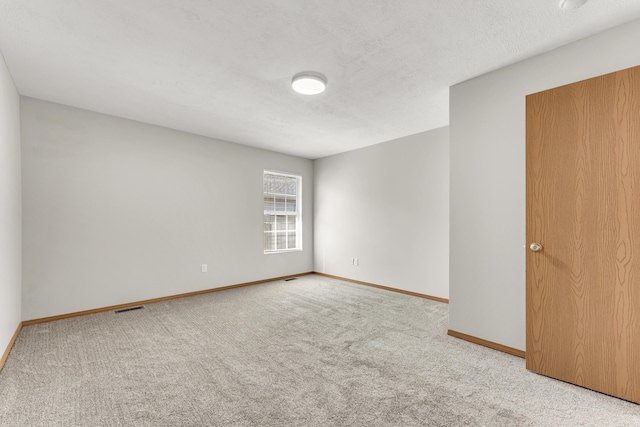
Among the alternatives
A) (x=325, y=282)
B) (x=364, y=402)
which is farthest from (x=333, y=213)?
(x=364, y=402)

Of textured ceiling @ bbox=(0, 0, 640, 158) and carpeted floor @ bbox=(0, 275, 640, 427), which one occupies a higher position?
textured ceiling @ bbox=(0, 0, 640, 158)

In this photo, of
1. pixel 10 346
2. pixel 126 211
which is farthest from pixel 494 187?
pixel 10 346

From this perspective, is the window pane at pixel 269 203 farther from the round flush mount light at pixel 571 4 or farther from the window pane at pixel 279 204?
the round flush mount light at pixel 571 4

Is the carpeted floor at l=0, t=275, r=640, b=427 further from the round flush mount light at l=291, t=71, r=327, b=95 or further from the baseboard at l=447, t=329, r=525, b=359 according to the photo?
the round flush mount light at l=291, t=71, r=327, b=95

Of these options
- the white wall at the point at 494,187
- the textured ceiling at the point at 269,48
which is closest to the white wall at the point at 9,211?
the textured ceiling at the point at 269,48

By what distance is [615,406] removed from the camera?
1.73 m

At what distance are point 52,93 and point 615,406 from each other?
5.43 metres

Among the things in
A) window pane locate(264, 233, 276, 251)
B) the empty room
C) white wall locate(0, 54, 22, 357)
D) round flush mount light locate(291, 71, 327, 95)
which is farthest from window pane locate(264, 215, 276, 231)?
white wall locate(0, 54, 22, 357)

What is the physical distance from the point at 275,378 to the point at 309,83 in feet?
8.25

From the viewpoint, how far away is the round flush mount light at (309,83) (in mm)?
2605

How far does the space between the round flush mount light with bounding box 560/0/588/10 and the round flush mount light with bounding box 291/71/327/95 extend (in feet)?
5.65

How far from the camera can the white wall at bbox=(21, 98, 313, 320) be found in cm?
320

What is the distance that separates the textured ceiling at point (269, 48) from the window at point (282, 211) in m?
2.14

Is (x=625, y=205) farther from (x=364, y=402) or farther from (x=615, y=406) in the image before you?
(x=364, y=402)
